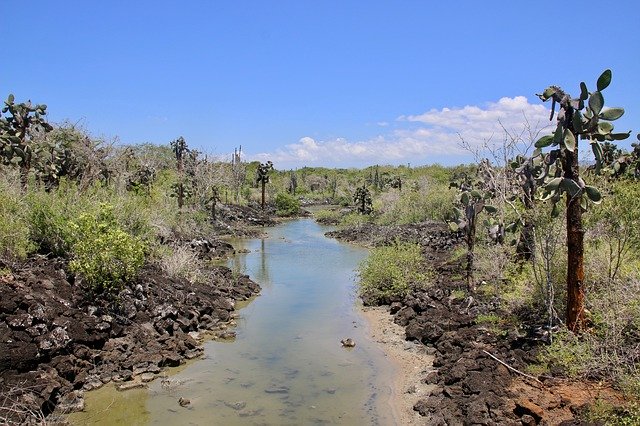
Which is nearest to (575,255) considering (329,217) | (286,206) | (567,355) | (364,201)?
(567,355)

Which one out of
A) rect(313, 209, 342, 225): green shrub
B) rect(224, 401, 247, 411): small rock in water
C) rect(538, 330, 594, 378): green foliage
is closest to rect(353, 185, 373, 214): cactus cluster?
rect(313, 209, 342, 225): green shrub

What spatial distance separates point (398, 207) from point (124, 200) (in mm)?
25058

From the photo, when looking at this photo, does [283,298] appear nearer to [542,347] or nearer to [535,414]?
[542,347]

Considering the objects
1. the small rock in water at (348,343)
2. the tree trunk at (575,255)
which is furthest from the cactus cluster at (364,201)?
the tree trunk at (575,255)

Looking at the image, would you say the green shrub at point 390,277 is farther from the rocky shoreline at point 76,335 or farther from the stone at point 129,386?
the stone at point 129,386

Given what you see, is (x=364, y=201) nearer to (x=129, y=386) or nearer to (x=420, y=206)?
(x=420, y=206)

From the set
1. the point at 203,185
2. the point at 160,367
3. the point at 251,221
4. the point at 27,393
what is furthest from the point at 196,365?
the point at 251,221

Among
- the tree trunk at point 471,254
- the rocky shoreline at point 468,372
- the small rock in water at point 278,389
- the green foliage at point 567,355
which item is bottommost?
the small rock in water at point 278,389

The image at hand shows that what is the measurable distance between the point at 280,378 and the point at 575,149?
7378mm

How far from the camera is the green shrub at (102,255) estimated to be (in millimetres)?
12594

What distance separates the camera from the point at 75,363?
10.4 meters

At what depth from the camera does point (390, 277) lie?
1717 centimetres

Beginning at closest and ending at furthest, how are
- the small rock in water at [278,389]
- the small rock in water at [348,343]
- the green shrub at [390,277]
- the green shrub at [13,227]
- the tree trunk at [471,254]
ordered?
the small rock in water at [278,389], the green shrub at [13,227], the small rock in water at [348,343], the tree trunk at [471,254], the green shrub at [390,277]

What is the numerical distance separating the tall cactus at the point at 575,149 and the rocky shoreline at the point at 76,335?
27.2ft
